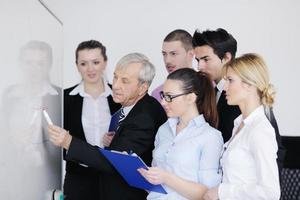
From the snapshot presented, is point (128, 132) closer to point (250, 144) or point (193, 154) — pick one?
point (193, 154)

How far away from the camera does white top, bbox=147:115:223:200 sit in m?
1.48

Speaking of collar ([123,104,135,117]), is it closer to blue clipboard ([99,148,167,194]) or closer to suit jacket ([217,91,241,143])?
blue clipboard ([99,148,167,194])

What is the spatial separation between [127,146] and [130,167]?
15cm

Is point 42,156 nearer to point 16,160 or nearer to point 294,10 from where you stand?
point 16,160

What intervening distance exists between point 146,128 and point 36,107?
47 centimetres

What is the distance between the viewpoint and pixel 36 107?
5.13 ft

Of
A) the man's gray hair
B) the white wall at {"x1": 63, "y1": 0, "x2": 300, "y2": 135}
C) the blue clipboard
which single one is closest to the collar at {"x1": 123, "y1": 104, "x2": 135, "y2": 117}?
the man's gray hair

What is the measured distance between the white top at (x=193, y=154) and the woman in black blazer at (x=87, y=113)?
2.32 ft

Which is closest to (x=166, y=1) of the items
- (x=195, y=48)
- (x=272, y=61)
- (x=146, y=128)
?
(x=272, y=61)

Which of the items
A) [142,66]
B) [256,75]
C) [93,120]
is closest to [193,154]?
[256,75]

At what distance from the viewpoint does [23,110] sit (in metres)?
1.37

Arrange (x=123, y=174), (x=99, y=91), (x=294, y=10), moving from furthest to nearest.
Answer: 1. (x=294, y=10)
2. (x=99, y=91)
3. (x=123, y=174)

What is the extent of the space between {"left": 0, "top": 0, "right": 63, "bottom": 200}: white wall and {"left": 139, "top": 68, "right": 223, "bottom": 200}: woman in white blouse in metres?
0.44

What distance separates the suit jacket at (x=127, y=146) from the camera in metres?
1.63
